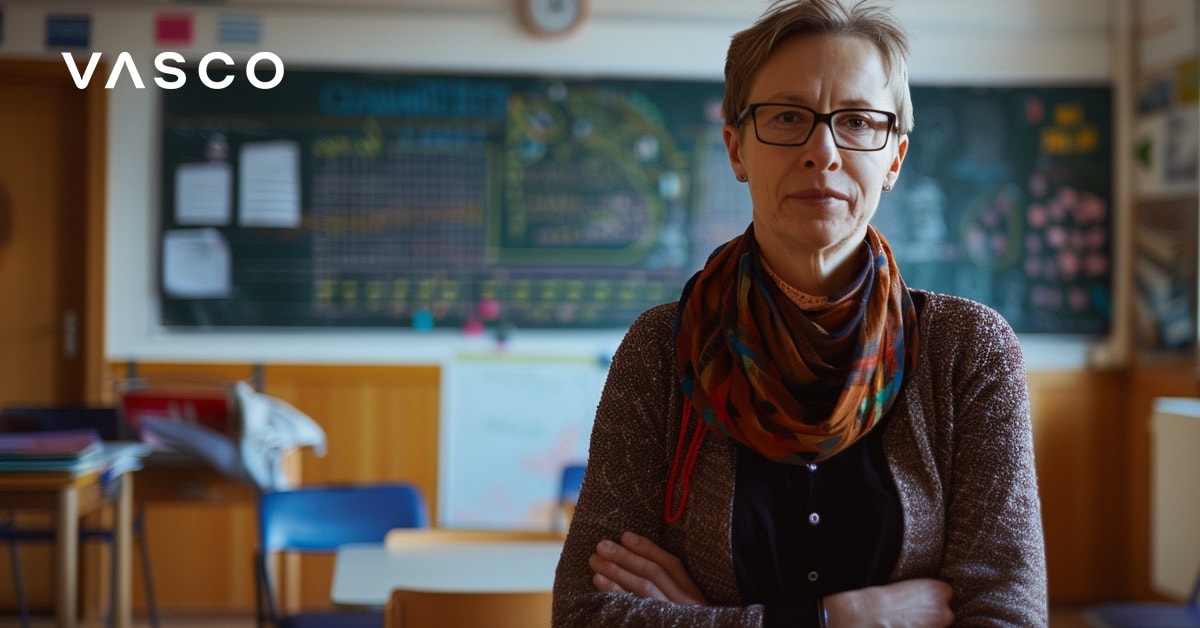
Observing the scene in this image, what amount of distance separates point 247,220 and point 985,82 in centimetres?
315

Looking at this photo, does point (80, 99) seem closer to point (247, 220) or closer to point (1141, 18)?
point (247, 220)

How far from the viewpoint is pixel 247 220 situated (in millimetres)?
4527

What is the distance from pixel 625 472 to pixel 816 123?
1.34ft

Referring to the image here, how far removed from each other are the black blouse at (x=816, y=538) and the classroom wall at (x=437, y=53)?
3.40 m

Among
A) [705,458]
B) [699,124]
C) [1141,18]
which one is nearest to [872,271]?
[705,458]

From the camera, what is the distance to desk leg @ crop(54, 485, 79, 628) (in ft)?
9.35

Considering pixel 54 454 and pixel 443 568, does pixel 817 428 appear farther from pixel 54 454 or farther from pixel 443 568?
pixel 54 454

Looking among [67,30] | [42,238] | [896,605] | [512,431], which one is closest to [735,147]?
[896,605]

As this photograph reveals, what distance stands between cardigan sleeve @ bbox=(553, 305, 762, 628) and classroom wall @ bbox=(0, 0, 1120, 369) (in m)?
3.33

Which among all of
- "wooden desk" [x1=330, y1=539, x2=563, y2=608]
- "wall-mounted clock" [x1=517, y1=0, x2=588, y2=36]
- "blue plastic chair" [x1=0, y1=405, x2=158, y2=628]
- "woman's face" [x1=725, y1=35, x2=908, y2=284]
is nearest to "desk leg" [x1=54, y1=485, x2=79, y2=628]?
"blue plastic chair" [x1=0, y1=405, x2=158, y2=628]

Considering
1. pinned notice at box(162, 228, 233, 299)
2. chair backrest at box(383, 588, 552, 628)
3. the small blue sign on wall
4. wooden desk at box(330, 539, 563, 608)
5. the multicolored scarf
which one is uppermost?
the small blue sign on wall

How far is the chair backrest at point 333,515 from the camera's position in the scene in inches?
108

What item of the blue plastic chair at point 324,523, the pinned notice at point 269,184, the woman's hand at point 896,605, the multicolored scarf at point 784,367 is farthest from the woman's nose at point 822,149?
the pinned notice at point 269,184

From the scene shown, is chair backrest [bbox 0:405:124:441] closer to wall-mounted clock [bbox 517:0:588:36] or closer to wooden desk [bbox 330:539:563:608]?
wooden desk [bbox 330:539:563:608]
